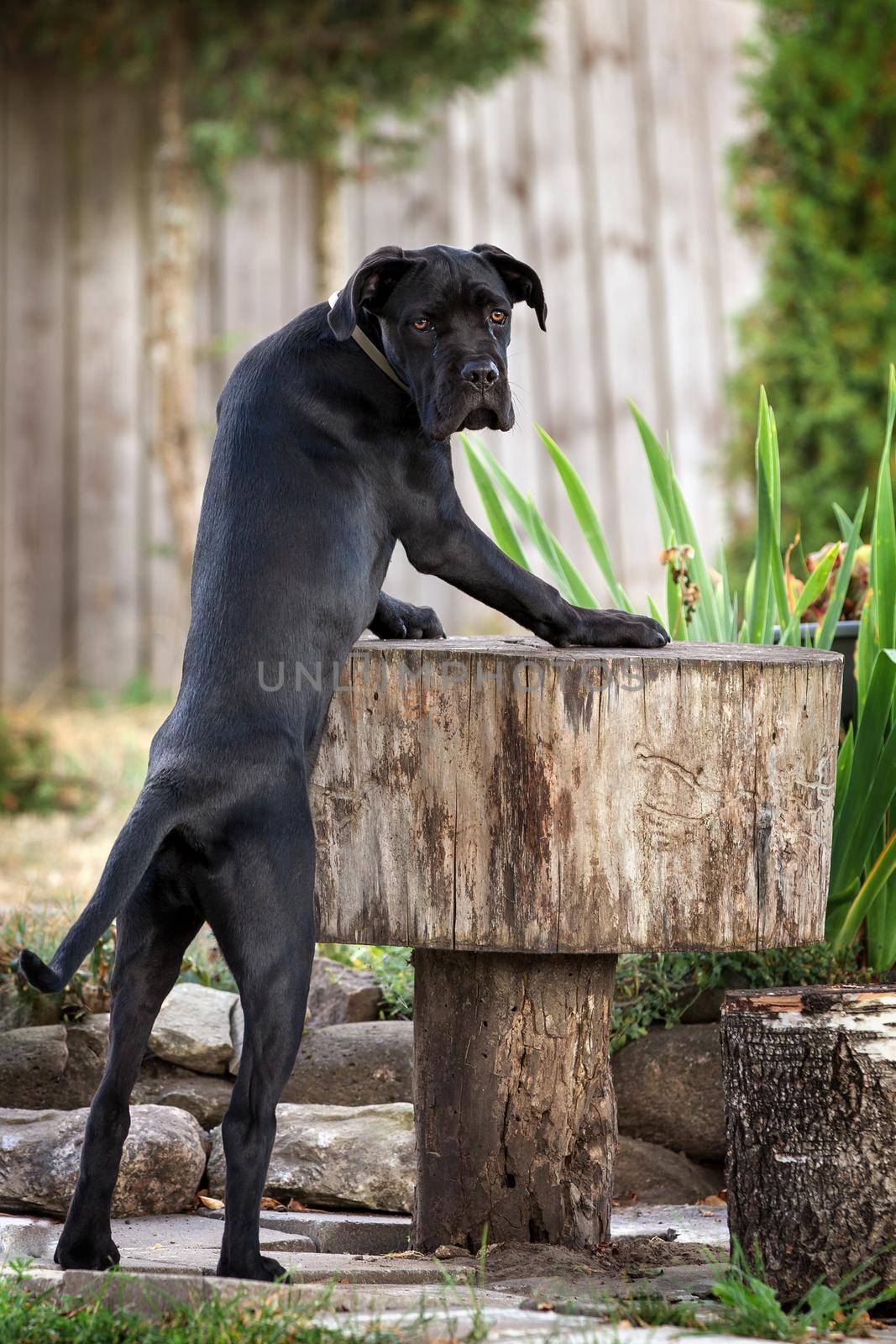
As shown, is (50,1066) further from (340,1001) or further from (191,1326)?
(191,1326)

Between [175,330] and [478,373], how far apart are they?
5296mm

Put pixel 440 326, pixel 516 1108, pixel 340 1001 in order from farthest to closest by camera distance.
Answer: pixel 340 1001
pixel 516 1108
pixel 440 326

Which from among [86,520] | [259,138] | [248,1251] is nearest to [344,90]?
[259,138]

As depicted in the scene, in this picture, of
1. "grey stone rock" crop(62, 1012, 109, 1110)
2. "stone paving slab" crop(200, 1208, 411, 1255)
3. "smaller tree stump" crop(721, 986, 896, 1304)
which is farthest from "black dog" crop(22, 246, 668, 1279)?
"grey stone rock" crop(62, 1012, 109, 1110)

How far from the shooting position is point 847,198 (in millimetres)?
7078

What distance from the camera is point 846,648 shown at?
14.0 ft

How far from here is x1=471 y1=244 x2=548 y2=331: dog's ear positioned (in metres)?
2.84

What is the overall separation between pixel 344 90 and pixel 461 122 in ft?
3.14

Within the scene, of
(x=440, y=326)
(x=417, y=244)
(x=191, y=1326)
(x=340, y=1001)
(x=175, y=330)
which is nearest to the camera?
(x=191, y=1326)

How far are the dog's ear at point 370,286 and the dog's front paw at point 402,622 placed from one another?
2.02 ft

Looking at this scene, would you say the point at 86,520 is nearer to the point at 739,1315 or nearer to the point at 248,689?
the point at 248,689

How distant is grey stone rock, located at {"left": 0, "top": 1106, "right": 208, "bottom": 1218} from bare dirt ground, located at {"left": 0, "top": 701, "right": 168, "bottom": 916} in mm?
1054

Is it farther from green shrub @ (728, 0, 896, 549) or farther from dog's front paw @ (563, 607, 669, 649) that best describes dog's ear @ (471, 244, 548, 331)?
green shrub @ (728, 0, 896, 549)

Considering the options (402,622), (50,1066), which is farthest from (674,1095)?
(50,1066)
